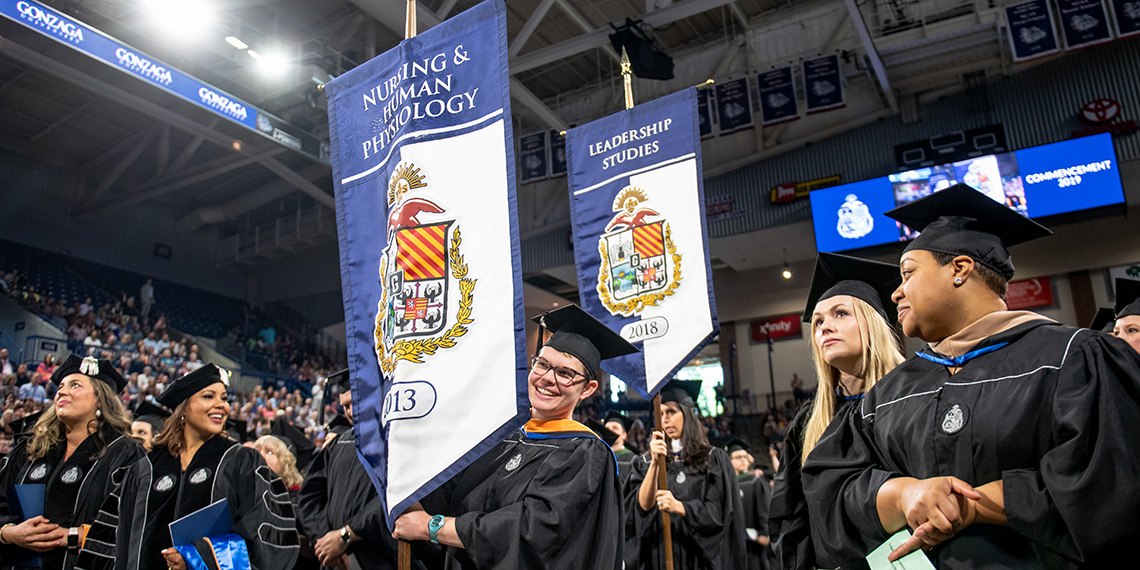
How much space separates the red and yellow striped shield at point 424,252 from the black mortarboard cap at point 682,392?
3.30 meters

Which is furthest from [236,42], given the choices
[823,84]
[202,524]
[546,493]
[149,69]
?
[546,493]

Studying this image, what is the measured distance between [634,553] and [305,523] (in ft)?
7.49

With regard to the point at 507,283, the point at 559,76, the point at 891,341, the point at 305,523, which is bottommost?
the point at 305,523

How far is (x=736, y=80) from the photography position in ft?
47.4

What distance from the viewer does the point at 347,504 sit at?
3785mm

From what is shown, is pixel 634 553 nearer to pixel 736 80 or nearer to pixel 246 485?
pixel 246 485

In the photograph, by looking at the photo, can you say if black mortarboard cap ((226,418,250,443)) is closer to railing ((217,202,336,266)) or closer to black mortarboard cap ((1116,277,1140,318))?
black mortarboard cap ((1116,277,1140,318))

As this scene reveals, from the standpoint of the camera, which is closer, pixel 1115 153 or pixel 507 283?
pixel 507 283

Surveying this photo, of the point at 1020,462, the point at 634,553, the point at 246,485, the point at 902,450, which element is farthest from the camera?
the point at 634,553

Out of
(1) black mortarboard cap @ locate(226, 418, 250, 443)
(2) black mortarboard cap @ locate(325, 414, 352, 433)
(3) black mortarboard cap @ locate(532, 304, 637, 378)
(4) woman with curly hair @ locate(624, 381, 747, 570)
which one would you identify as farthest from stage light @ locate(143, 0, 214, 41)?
(3) black mortarboard cap @ locate(532, 304, 637, 378)

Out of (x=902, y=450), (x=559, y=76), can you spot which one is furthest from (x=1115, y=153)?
(x=902, y=450)

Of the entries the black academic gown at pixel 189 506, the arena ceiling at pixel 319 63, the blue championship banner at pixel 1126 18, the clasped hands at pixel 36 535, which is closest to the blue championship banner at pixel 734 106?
the arena ceiling at pixel 319 63

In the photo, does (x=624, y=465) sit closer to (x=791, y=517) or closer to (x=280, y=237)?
(x=791, y=517)

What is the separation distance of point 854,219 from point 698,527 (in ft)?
37.8
